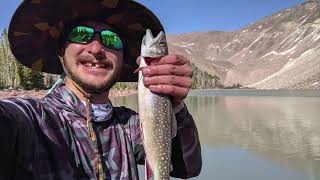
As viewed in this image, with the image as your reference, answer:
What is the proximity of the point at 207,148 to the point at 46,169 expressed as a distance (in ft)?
66.4

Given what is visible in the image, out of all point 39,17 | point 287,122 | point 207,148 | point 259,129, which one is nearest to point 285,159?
point 207,148

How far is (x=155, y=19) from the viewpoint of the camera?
4.68 meters

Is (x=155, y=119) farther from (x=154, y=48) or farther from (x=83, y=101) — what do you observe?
(x=83, y=101)

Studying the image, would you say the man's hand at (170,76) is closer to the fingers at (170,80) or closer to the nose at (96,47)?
the fingers at (170,80)

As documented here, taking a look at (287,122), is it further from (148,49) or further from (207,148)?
(148,49)

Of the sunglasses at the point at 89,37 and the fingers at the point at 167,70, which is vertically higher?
the sunglasses at the point at 89,37

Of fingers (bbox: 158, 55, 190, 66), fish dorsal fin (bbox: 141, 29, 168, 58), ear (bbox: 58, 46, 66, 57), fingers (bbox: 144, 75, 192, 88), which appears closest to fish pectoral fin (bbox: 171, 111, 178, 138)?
fingers (bbox: 144, 75, 192, 88)

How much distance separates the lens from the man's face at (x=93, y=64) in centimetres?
396

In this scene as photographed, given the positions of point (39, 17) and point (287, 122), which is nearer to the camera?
point (39, 17)

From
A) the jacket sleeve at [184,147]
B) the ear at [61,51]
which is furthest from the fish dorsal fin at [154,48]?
the ear at [61,51]

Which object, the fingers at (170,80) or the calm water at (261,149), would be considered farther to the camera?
the calm water at (261,149)

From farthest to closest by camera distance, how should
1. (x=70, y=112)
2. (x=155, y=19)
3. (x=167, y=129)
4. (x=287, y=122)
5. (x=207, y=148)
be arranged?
(x=287, y=122) → (x=207, y=148) → (x=155, y=19) → (x=70, y=112) → (x=167, y=129)

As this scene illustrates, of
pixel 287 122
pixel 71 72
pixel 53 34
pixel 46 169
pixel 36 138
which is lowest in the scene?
pixel 287 122

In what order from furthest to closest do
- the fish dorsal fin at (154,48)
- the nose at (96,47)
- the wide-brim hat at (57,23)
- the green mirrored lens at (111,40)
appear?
the wide-brim hat at (57,23) < the green mirrored lens at (111,40) < the nose at (96,47) < the fish dorsal fin at (154,48)
